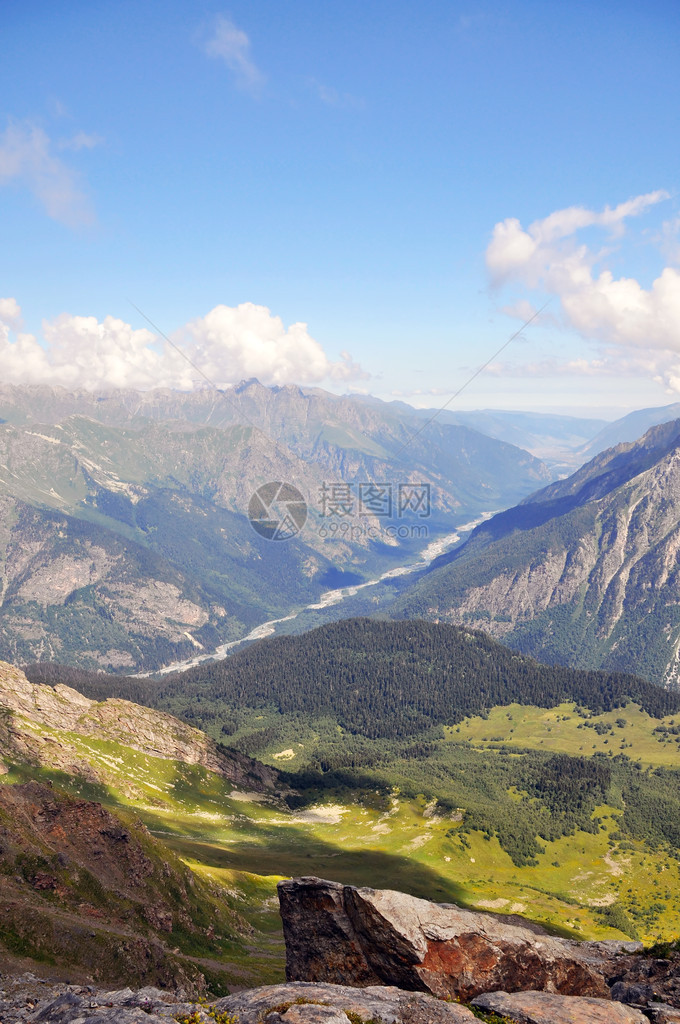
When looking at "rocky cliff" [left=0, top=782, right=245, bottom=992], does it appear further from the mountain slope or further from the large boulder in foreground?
the large boulder in foreground

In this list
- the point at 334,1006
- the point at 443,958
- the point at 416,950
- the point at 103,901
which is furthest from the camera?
the point at 103,901

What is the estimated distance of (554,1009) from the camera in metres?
39.7

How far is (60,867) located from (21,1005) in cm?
3380

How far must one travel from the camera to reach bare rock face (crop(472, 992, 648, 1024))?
126 ft

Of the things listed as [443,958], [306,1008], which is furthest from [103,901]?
[306,1008]

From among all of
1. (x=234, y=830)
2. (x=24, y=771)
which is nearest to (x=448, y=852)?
(x=234, y=830)

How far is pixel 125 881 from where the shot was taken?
7944 cm

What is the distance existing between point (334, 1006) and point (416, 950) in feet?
35.7

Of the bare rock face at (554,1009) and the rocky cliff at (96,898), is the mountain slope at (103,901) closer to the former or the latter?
the rocky cliff at (96,898)

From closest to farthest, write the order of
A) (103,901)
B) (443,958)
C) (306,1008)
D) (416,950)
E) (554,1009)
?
(306,1008)
(554,1009)
(416,950)
(443,958)
(103,901)

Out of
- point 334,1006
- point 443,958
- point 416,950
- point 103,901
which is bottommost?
point 103,901

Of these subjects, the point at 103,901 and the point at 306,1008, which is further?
the point at 103,901

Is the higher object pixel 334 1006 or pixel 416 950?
pixel 334 1006

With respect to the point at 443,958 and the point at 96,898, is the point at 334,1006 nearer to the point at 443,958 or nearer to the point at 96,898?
the point at 443,958
